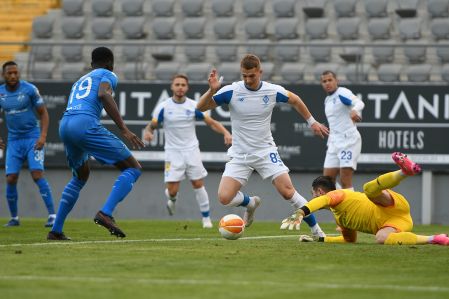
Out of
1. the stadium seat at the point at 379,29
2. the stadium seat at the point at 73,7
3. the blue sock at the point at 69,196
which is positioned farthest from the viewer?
the stadium seat at the point at 73,7

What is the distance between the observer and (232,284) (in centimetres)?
805

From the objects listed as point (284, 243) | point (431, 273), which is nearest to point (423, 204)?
point (284, 243)

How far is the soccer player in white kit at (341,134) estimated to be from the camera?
17453mm

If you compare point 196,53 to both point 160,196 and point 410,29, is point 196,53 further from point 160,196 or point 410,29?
point 410,29

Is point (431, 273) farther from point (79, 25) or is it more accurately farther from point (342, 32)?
point (79, 25)

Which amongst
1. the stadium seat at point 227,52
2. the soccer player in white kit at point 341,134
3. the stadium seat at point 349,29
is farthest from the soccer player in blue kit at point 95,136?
the stadium seat at point 349,29

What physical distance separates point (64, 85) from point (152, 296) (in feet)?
52.5

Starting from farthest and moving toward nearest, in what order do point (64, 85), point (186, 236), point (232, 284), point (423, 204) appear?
point (64, 85) < point (423, 204) < point (186, 236) < point (232, 284)

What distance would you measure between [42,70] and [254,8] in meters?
5.16

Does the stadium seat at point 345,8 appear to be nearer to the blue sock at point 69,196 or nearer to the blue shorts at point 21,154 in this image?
the blue shorts at point 21,154

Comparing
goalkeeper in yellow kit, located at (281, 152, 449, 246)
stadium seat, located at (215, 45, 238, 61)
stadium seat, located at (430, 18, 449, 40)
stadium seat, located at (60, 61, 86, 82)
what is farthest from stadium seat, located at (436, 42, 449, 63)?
goalkeeper in yellow kit, located at (281, 152, 449, 246)

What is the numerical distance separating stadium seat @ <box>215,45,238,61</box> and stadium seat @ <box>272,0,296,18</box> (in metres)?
1.78

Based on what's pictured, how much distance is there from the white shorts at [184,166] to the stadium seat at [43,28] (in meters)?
8.14

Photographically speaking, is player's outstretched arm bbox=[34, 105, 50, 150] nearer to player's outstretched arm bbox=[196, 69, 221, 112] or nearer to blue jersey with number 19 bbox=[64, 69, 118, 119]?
blue jersey with number 19 bbox=[64, 69, 118, 119]
